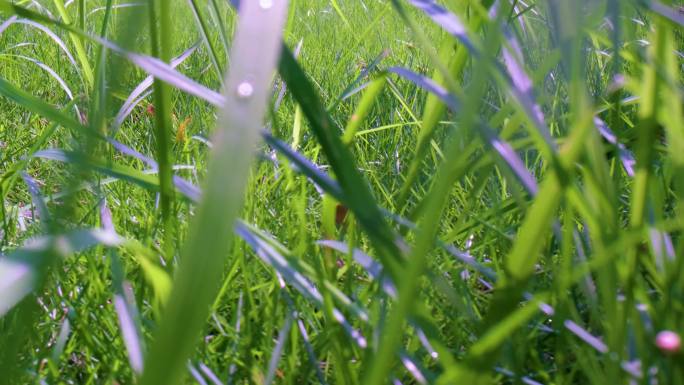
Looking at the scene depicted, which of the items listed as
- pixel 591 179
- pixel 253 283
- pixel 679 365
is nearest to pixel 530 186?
pixel 591 179

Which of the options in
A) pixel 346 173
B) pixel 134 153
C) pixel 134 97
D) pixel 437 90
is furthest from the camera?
pixel 134 97

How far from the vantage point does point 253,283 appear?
34.1 inches

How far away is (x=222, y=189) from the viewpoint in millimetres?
238

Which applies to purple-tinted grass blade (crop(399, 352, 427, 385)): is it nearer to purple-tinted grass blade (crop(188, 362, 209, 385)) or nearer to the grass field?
the grass field

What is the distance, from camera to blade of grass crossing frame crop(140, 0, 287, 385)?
24cm

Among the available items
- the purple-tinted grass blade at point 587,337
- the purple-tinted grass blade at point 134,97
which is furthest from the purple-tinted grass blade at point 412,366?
the purple-tinted grass blade at point 134,97

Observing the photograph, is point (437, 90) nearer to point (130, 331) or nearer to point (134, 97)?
point (130, 331)

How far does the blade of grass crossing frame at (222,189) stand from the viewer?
0.78ft

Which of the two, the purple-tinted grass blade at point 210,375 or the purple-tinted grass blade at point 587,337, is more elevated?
the purple-tinted grass blade at point 210,375

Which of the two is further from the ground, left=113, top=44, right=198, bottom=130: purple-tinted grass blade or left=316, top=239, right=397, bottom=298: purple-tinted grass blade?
left=113, top=44, right=198, bottom=130: purple-tinted grass blade

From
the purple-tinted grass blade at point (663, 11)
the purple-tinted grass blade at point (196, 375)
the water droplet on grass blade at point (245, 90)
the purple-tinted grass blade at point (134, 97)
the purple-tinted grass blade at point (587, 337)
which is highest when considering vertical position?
the purple-tinted grass blade at point (134, 97)

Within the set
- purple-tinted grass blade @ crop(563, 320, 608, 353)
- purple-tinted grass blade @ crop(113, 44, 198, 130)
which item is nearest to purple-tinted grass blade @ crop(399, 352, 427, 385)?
purple-tinted grass blade @ crop(563, 320, 608, 353)

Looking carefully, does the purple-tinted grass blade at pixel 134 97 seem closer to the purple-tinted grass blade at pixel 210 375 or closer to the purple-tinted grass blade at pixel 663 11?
the purple-tinted grass blade at pixel 210 375

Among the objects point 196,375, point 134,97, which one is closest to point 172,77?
point 196,375
